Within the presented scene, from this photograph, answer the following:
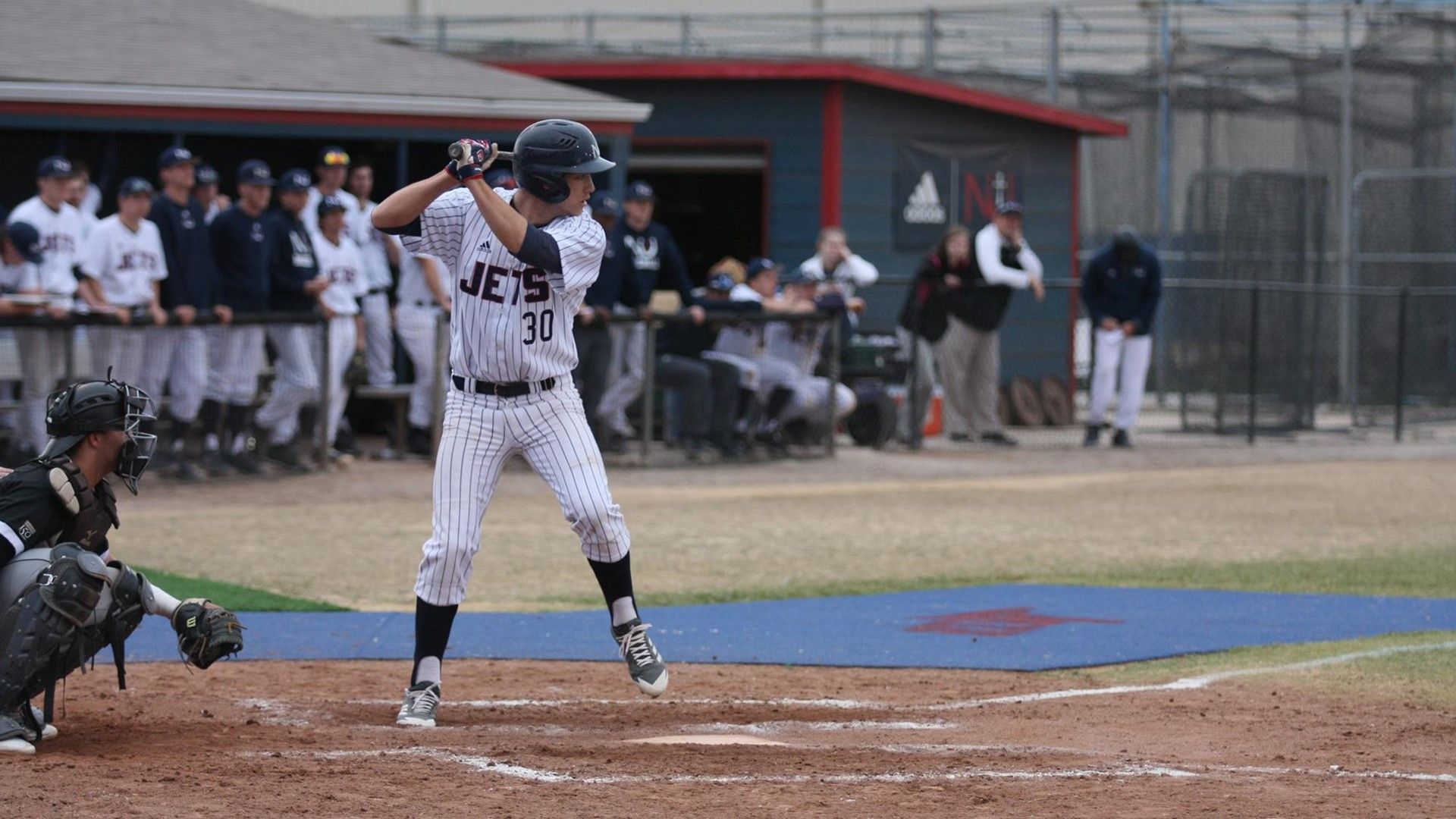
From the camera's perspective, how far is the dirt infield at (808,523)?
942 centimetres

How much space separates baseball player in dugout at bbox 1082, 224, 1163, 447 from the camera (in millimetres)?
16250

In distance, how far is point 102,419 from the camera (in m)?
5.40

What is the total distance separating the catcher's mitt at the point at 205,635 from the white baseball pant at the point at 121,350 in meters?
6.97

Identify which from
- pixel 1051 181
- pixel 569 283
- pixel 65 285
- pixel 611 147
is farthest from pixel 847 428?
pixel 569 283

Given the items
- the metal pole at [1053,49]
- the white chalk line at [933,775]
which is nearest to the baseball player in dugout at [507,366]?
the white chalk line at [933,775]

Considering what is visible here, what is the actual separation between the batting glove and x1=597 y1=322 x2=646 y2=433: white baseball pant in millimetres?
8185

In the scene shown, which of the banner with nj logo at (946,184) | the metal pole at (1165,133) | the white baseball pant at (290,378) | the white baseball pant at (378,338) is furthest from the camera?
the metal pole at (1165,133)

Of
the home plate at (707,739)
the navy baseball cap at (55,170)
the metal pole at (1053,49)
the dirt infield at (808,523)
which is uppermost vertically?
the metal pole at (1053,49)

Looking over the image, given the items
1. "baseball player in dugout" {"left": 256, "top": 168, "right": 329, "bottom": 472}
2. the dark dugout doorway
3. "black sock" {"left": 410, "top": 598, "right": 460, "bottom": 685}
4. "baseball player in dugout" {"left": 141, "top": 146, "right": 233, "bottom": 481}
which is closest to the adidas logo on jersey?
the dark dugout doorway

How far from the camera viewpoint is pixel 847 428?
16156 millimetres

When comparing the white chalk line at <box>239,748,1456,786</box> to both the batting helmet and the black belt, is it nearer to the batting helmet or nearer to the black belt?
the black belt

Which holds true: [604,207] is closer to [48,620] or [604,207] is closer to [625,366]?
[625,366]

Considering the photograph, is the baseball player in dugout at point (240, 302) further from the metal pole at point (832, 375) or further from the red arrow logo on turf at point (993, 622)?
the red arrow logo on turf at point (993, 622)

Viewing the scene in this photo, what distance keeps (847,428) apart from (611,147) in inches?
131
